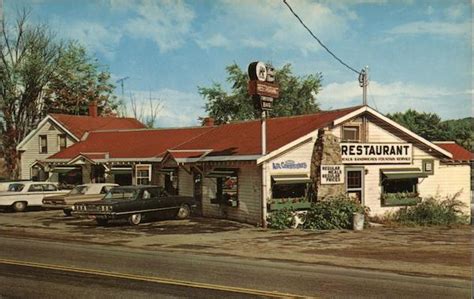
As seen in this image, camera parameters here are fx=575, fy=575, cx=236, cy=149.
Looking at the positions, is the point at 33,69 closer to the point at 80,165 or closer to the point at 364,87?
the point at 80,165

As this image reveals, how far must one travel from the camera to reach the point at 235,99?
62312 mm

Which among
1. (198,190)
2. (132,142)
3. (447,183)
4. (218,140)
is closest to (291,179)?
(198,190)

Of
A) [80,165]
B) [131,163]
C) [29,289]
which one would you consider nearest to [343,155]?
[131,163]

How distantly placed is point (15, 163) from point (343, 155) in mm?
37937

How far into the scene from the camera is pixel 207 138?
32188 mm

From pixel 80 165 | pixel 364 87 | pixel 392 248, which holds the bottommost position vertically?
pixel 392 248

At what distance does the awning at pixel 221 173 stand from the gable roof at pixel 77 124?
20090mm

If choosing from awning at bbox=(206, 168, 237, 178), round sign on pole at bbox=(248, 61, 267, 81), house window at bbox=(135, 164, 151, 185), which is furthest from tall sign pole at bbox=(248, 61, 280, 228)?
house window at bbox=(135, 164, 151, 185)

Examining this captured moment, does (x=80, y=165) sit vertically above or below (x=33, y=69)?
below

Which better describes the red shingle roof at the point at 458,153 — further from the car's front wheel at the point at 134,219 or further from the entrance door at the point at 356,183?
the car's front wheel at the point at 134,219

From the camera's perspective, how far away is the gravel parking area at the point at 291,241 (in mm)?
13961

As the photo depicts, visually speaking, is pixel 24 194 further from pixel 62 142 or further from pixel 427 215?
pixel 427 215

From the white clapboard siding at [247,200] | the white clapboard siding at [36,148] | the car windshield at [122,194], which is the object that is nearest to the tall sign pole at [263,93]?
the white clapboard siding at [247,200]

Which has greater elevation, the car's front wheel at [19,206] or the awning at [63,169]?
the awning at [63,169]
